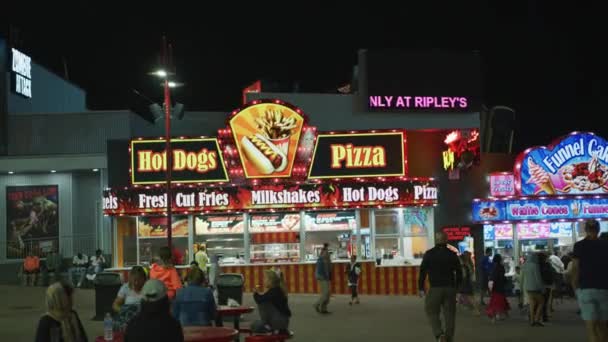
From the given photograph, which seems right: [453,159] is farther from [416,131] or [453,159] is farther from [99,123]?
[99,123]

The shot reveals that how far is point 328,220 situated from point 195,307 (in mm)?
17490

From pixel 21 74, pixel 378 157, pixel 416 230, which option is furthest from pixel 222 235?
pixel 21 74

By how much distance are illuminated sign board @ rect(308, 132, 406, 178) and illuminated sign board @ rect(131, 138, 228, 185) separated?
10.5 feet

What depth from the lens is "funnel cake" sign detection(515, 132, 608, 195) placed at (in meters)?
28.1

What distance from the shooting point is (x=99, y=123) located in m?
35.6

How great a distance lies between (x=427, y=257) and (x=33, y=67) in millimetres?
33009

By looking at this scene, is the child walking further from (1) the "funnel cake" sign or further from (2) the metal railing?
(2) the metal railing

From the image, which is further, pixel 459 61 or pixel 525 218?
pixel 459 61

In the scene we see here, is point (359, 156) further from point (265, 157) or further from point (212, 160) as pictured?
point (212, 160)

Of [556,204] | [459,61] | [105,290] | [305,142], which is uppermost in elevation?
[459,61]

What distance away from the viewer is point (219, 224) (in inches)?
1122

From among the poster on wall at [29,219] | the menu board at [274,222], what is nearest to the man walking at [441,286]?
the menu board at [274,222]

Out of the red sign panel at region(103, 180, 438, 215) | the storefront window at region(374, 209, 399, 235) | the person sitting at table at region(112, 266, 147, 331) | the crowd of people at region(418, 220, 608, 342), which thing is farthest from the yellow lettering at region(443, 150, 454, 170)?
the person sitting at table at region(112, 266, 147, 331)

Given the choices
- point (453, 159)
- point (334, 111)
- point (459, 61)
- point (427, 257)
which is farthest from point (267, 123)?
point (427, 257)
